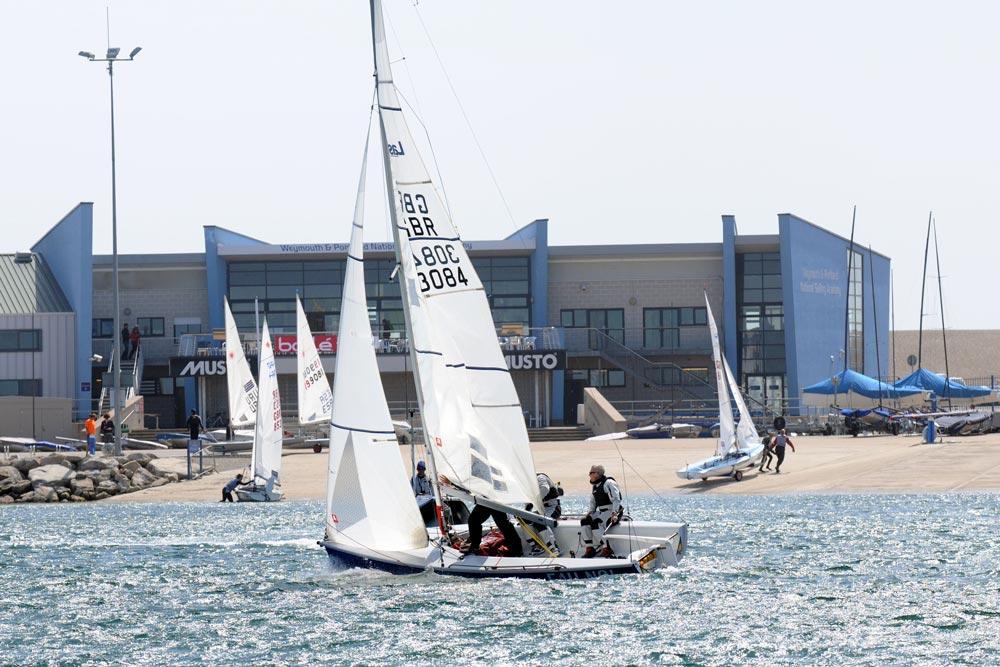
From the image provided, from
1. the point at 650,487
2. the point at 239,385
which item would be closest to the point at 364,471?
the point at 650,487

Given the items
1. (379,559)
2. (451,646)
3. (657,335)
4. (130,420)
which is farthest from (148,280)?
(451,646)

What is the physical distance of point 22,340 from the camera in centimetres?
5962

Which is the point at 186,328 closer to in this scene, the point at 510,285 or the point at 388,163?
the point at 510,285

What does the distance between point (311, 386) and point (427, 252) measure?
26.6m

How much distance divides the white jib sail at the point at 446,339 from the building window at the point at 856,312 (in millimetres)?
49298

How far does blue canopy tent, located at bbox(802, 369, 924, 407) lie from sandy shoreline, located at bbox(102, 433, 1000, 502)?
627 centimetres

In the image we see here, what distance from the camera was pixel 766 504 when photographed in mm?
34688

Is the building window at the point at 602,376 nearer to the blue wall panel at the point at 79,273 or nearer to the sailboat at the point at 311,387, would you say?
the sailboat at the point at 311,387

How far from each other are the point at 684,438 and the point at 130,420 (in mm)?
21118

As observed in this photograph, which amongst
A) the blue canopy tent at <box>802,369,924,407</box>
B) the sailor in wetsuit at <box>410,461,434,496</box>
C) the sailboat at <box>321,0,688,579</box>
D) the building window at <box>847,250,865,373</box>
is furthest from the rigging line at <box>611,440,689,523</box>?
the building window at <box>847,250,865,373</box>

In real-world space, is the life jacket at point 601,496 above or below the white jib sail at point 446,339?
below

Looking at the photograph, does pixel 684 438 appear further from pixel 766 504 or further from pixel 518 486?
pixel 518 486

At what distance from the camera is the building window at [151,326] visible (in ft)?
212

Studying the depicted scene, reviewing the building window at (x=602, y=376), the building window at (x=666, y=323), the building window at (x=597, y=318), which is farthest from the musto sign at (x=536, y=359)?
the building window at (x=666, y=323)
